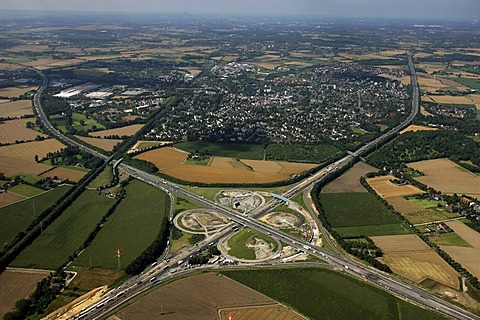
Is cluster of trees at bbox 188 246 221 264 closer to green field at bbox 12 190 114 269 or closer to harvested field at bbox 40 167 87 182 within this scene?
green field at bbox 12 190 114 269

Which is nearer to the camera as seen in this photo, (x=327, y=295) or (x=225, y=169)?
(x=327, y=295)

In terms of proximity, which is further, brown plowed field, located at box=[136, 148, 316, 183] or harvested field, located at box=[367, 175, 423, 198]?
brown plowed field, located at box=[136, 148, 316, 183]

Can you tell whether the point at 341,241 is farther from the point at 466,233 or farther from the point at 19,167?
the point at 19,167

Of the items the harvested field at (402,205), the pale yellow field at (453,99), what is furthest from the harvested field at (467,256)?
the pale yellow field at (453,99)

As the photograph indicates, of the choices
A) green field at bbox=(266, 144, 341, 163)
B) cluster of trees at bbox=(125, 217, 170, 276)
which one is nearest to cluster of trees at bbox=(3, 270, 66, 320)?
cluster of trees at bbox=(125, 217, 170, 276)

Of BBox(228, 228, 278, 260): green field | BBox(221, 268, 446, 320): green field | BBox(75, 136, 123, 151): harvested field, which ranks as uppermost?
BBox(75, 136, 123, 151): harvested field

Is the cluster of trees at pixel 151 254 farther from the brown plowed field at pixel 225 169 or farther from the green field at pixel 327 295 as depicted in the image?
the brown plowed field at pixel 225 169

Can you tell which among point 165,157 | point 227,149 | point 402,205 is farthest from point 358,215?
point 165,157
